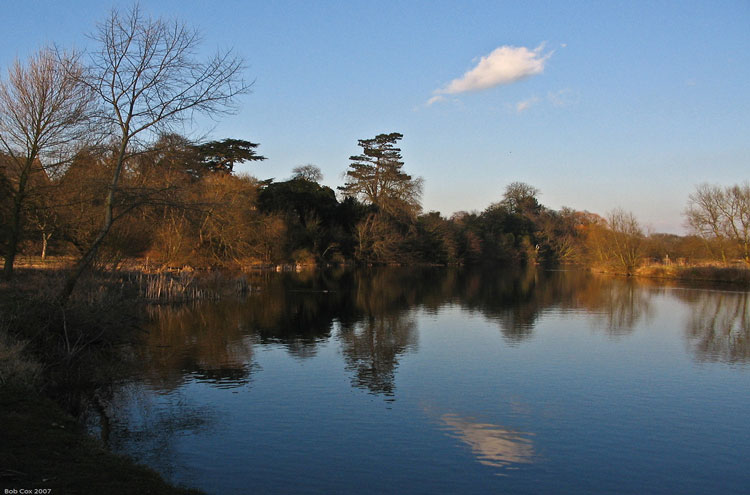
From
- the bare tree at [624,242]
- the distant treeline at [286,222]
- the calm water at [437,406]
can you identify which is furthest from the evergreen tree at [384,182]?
the calm water at [437,406]

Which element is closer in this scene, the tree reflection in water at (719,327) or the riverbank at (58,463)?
the riverbank at (58,463)

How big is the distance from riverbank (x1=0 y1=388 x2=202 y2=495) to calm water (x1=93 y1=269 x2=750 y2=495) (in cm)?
87

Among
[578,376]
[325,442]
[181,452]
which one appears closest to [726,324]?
[578,376]

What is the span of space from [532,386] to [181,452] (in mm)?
6301

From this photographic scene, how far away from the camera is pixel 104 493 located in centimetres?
443

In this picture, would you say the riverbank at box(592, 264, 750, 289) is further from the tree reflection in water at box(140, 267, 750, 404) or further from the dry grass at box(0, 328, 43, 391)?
the dry grass at box(0, 328, 43, 391)

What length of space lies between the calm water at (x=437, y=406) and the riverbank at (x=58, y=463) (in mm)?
871

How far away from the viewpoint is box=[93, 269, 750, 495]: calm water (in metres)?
6.46

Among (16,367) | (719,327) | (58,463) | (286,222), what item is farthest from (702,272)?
(58,463)

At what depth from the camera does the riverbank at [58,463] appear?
4.48 meters

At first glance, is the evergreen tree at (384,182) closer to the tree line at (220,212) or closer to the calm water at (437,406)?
the tree line at (220,212)

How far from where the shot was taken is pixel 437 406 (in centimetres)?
901

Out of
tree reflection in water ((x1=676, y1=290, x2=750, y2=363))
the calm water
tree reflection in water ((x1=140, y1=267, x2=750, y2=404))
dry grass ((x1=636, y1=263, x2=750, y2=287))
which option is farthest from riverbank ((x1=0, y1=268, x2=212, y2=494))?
dry grass ((x1=636, y1=263, x2=750, y2=287))

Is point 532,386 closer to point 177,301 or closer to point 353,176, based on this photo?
point 177,301
